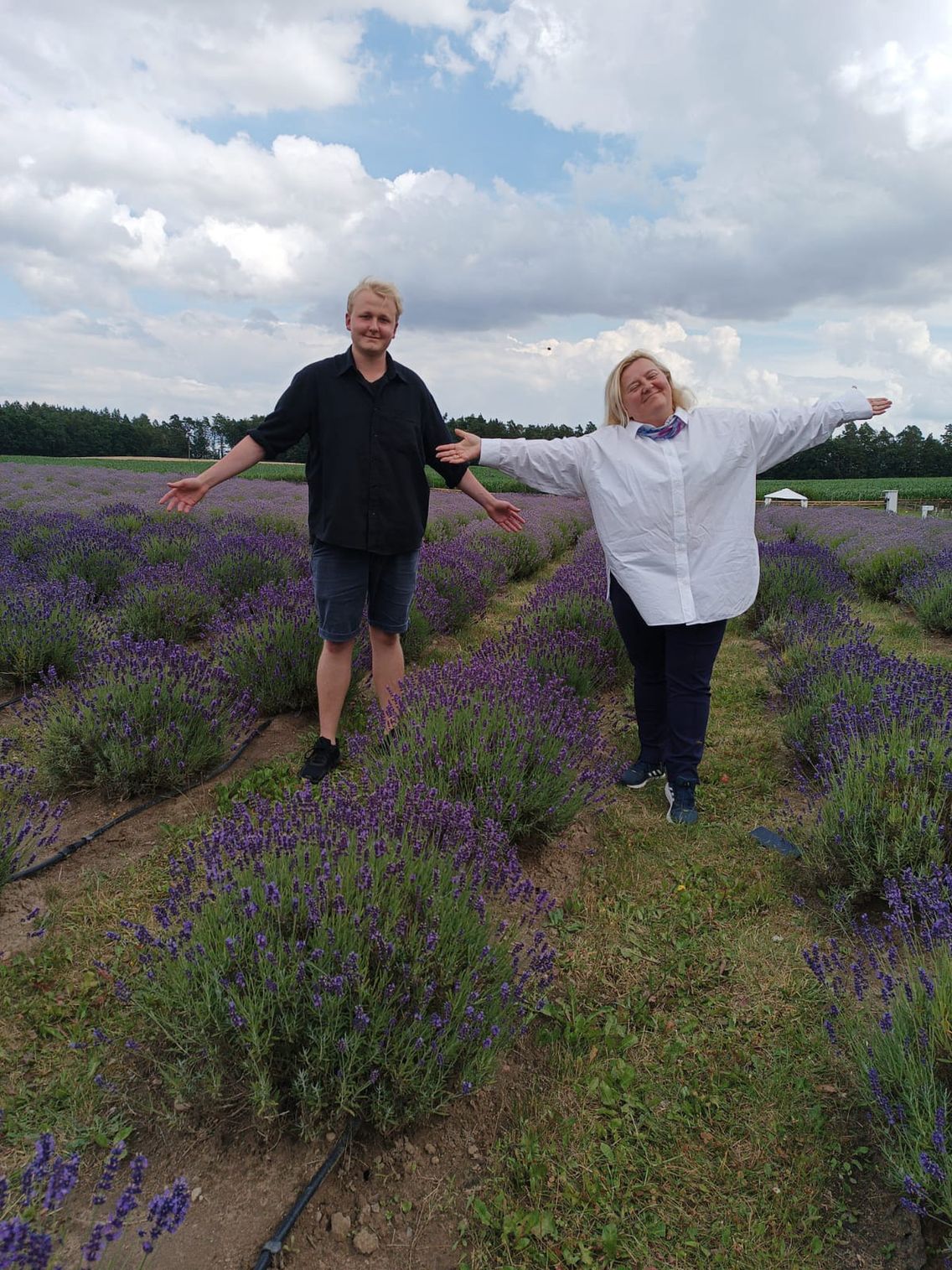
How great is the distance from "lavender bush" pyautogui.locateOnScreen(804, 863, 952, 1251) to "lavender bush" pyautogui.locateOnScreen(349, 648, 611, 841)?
1.09 m

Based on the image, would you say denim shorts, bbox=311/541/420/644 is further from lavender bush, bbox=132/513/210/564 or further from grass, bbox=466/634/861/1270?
lavender bush, bbox=132/513/210/564

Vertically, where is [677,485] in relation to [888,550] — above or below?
above

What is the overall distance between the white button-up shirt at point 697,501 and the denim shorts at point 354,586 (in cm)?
102

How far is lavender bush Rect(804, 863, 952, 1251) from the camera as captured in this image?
143cm

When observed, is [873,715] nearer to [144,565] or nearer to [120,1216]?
[120,1216]

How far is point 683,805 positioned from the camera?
3.25 m

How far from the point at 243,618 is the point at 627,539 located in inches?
107

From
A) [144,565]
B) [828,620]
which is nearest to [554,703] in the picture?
[828,620]

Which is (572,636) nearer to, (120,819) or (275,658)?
(275,658)

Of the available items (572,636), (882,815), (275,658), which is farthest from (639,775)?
(275,658)

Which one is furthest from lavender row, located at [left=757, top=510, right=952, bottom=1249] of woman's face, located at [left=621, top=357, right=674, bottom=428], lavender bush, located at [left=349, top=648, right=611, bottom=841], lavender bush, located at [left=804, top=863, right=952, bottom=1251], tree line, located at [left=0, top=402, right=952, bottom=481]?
tree line, located at [left=0, top=402, right=952, bottom=481]

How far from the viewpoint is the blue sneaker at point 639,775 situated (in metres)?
3.59

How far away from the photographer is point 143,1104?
68.0 inches

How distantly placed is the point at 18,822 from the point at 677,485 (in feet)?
8.95
